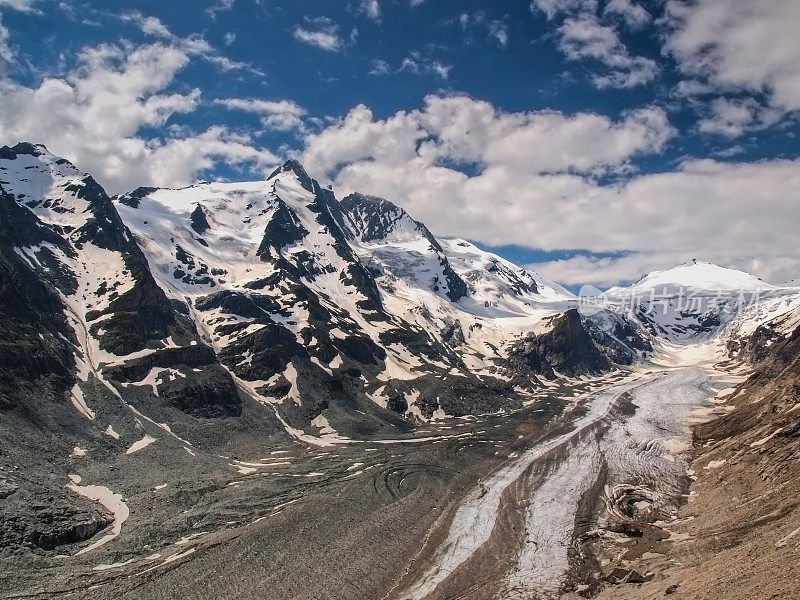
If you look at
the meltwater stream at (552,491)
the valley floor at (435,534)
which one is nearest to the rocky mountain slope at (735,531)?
the valley floor at (435,534)

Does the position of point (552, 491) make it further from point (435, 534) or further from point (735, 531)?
point (735, 531)

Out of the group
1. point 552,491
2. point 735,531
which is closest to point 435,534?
point 552,491

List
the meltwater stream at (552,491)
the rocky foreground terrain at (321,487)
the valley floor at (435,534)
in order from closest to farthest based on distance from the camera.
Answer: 1. the valley floor at (435,534)
2. the rocky foreground terrain at (321,487)
3. the meltwater stream at (552,491)

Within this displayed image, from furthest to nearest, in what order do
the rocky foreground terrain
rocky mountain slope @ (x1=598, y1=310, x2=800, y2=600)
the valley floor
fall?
the rocky foreground terrain, the valley floor, rocky mountain slope @ (x1=598, y1=310, x2=800, y2=600)

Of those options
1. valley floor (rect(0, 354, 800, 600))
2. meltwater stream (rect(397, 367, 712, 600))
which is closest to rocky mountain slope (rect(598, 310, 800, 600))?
valley floor (rect(0, 354, 800, 600))

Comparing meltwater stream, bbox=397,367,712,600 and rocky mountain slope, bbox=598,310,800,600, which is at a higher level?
rocky mountain slope, bbox=598,310,800,600

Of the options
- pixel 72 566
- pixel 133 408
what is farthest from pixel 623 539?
pixel 133 408

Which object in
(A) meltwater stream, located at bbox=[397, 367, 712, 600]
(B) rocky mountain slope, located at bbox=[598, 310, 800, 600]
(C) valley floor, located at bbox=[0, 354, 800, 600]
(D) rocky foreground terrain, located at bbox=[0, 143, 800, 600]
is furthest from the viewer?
(A) meltwater stream, located at bbox=[397, 367, 712, 600]

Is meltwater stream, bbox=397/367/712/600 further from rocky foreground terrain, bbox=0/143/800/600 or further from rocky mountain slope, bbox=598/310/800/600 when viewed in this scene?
rocky mountain slope, bbox=598/310/800/600

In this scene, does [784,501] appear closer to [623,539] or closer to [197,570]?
[623,539]

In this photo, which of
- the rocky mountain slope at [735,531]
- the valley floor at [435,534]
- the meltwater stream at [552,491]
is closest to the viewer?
the rocky mountain slope at [735,531]

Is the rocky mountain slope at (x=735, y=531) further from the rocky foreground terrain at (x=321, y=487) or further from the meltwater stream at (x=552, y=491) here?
the meltwater stream at (x=552, y=491)
